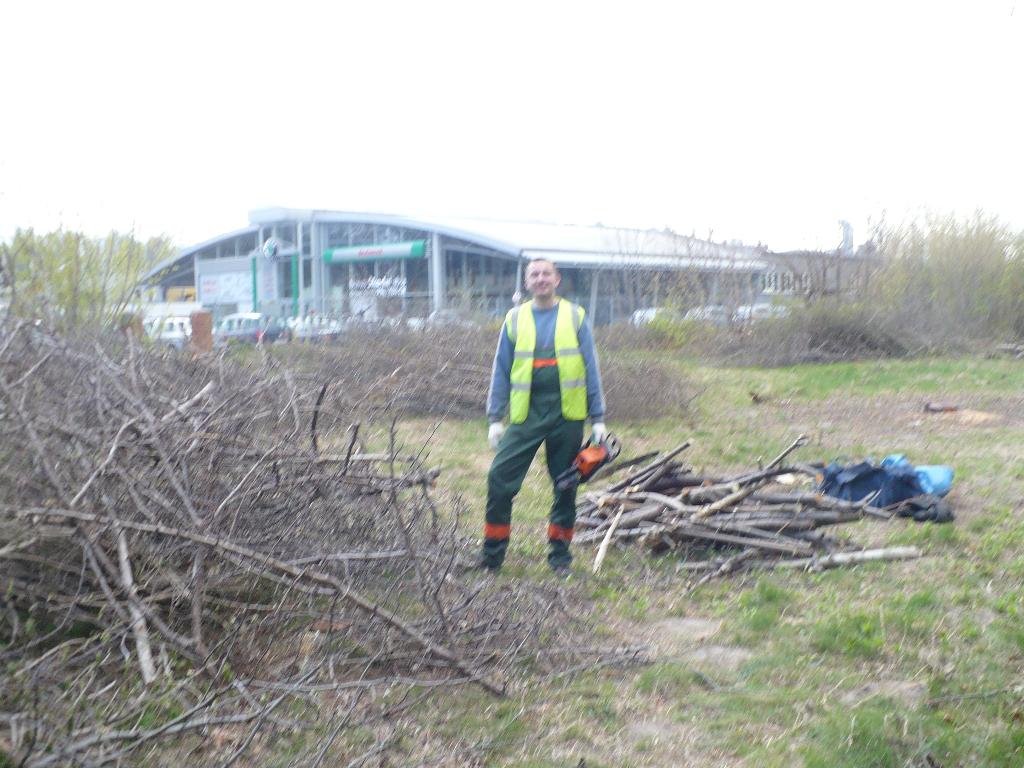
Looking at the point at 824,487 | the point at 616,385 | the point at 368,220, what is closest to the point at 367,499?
the point at 824,487

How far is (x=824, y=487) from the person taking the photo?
7.98 metres

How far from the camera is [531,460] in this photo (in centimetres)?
630

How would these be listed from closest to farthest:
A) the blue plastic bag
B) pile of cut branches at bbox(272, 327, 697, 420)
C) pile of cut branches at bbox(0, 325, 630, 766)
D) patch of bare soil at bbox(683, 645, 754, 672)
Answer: pile of cut branches at bbox(0, 325, 630, 766) < patch of bare soil at bbox(683, 645, 754, 672) < the blue plastic bag < pile of cut branches at bbox(272, 327, 697, 420)

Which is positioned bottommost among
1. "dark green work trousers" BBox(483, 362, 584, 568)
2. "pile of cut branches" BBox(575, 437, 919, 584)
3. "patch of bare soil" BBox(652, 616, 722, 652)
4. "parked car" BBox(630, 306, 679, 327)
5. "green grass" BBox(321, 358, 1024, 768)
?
"patch of bare soil" BBox(652, 616, 722, 652)

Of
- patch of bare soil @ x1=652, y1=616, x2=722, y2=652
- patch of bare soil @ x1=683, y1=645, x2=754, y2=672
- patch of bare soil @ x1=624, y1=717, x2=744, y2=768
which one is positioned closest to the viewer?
patch of bare soil @ x1=624, y1=717, x2=744, y2=768

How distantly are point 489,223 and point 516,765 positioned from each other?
3633 centimetres

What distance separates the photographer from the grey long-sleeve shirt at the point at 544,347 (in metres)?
6.32

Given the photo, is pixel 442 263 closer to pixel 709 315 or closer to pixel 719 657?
pixel 709 315

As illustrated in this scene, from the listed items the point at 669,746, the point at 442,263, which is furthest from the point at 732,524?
the point at 442,263

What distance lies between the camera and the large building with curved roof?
81.1ft

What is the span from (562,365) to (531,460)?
1.84 feet

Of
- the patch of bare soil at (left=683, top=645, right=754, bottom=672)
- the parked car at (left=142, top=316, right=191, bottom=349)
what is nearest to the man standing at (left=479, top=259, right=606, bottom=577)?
the patch of bare soil at (left=683, top=645, right=754, bottom=672)

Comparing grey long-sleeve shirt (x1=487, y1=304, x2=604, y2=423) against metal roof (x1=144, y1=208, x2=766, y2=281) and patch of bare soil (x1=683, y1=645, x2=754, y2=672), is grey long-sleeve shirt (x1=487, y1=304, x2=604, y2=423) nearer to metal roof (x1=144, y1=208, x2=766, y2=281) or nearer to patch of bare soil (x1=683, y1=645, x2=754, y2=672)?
patch of bare soil (x1=683, y1=645, x2=754, y2=672)

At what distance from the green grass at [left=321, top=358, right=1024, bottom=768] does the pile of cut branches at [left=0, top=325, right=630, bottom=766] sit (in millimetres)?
324
